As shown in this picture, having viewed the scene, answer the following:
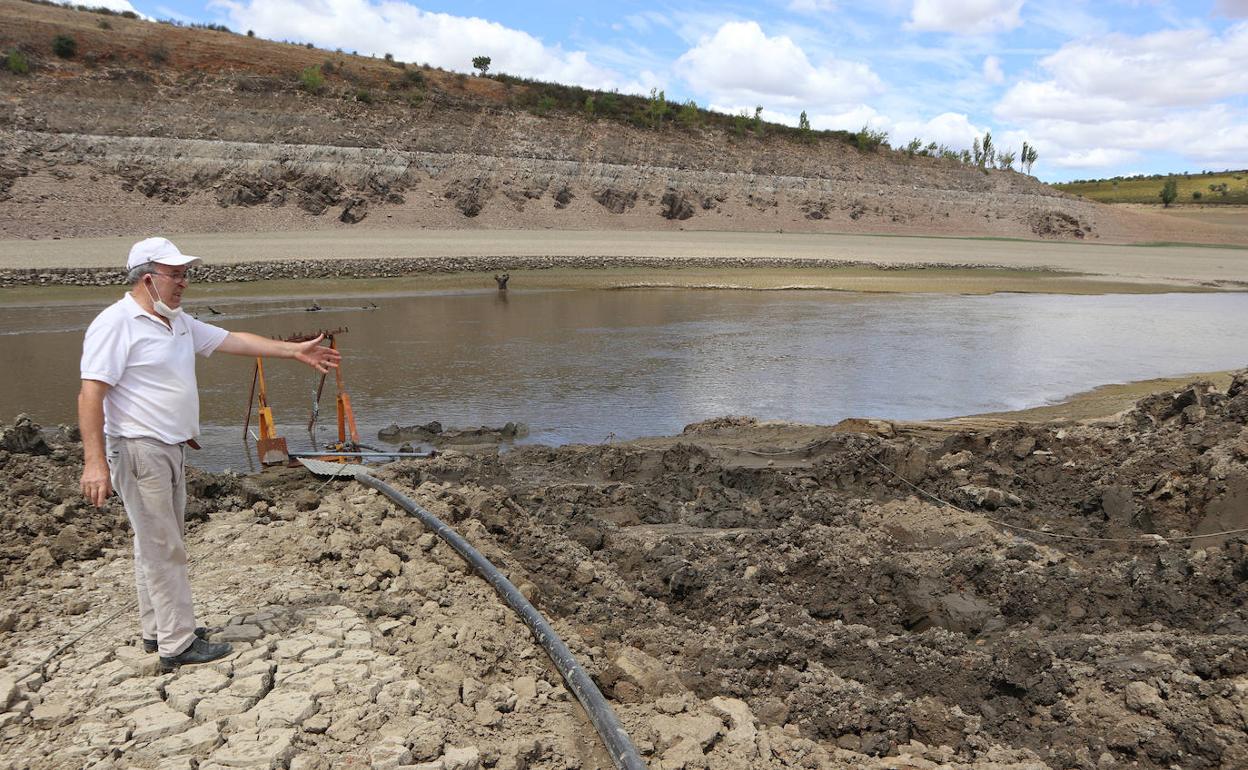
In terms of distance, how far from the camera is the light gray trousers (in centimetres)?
394

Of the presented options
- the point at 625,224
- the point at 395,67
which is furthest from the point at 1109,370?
the point at 395,67

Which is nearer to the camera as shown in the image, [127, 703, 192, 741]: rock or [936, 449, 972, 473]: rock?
[127, 703, 192, 741]: rock

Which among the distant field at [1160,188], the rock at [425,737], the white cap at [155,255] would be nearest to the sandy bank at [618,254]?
the white cap at [155,255]

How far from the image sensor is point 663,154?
184ft

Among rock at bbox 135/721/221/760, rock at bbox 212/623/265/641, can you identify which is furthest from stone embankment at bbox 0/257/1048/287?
rock at bbox 135/721/221/760

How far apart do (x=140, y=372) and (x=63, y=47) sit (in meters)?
52.3

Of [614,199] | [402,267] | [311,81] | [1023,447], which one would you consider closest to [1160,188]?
[614,199]

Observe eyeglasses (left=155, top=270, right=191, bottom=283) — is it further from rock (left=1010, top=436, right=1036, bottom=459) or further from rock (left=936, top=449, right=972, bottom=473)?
rock (left=1010, top=436, right=1036, bottom=459)

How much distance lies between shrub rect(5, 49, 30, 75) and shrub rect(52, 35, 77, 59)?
2555mm

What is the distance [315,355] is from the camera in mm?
4707

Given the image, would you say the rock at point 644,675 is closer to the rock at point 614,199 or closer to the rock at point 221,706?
the rock at point 221,706

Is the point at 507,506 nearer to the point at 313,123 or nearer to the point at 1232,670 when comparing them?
the point at 1232,670

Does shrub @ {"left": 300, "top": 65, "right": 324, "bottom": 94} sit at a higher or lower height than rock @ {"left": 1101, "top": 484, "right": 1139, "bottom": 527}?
higher

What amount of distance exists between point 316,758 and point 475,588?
1.73 metres
